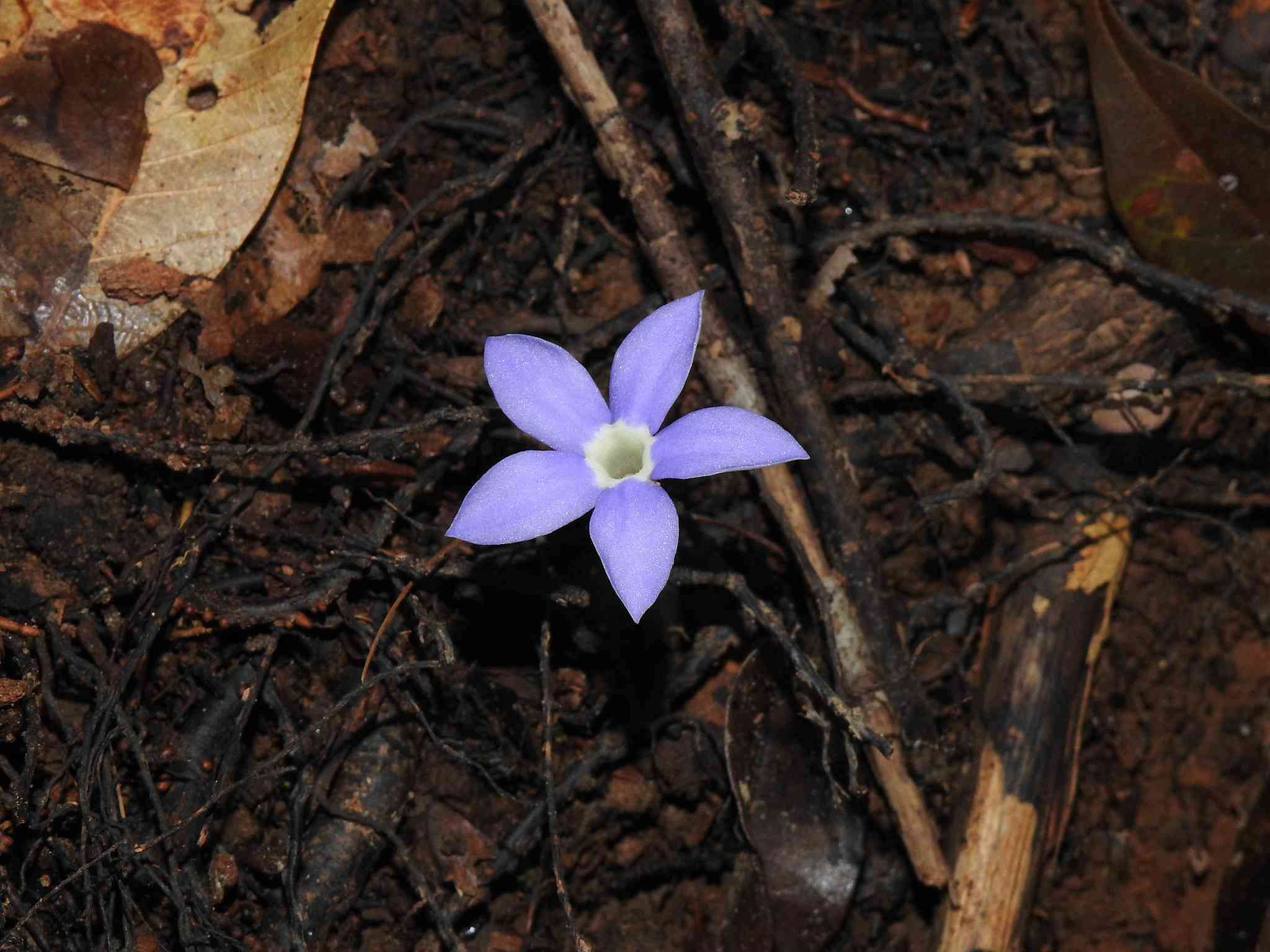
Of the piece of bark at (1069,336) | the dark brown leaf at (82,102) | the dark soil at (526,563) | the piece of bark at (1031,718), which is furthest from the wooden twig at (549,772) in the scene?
the dark brown leaf at (82,102)

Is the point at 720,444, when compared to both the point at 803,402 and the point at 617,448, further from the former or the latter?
the point at 803,402

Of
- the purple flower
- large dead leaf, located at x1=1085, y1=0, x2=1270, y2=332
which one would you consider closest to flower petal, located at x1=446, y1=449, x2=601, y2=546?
the purple flower

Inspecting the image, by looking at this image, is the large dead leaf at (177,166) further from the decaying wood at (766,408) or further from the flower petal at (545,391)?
the flower petal at (545,391)

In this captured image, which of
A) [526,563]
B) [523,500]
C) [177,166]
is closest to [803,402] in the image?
[526,563]

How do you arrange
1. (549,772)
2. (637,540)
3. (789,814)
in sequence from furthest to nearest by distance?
1. (789,814)
2. (549,772)
3. (637,540)

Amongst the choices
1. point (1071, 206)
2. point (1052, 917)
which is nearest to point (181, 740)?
point (1052, 917)
